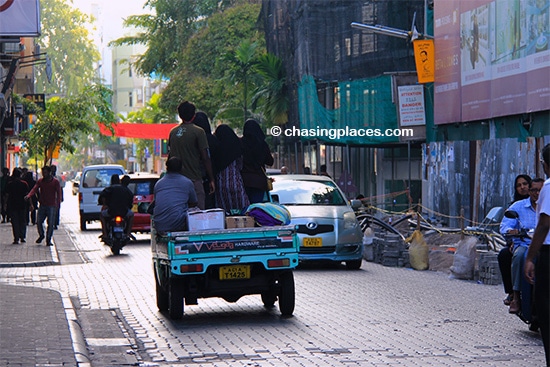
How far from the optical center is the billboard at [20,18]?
2410 cm

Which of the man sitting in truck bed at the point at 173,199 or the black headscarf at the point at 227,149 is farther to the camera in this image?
the black headscarf at the point at 227,149

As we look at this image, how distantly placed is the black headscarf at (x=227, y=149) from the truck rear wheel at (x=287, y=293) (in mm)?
1714

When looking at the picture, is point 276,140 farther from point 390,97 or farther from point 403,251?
point 403,251

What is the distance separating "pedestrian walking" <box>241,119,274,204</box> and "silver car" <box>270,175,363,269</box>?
5.34 metres

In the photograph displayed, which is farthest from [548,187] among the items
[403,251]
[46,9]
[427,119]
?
[46,9]

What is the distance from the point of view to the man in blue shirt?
11633 millimetres

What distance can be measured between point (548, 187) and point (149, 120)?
9898 centimetres

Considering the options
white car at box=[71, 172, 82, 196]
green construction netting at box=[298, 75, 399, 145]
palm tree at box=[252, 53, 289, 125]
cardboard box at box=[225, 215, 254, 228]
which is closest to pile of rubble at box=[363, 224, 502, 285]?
cardboard box at box=[225, 215, 254, 228]

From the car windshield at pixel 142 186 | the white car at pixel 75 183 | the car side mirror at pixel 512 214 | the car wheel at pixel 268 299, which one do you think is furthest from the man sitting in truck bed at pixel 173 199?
the white car at pixel 75 183

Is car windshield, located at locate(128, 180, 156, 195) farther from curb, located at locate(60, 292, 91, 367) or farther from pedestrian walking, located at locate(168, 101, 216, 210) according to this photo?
pedestrian walking, located at locate(168, 101, 216, 210)

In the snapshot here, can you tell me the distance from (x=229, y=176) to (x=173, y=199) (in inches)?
47.3

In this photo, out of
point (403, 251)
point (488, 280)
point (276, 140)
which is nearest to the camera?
point (488, 280)

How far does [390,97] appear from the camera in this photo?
3459 centimetres

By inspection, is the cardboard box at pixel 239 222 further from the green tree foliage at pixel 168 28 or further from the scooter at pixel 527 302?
the green tree foliage at pixel 168 28
